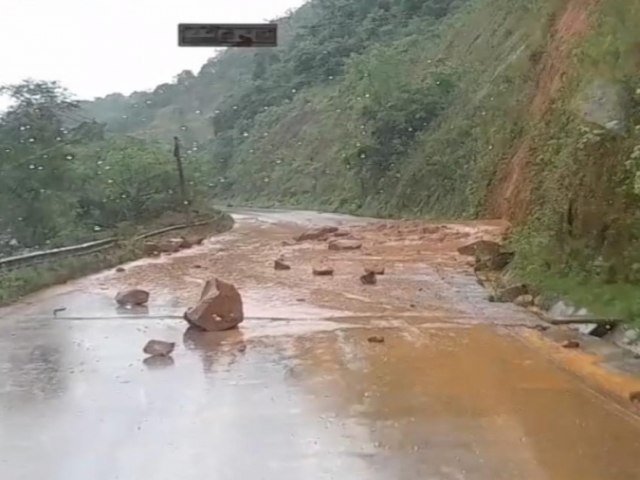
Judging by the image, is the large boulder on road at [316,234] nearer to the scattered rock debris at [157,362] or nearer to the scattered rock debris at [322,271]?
the scattered rock debris at [322,271]

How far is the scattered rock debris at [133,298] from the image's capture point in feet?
57.7

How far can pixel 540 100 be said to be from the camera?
3731 centimetres

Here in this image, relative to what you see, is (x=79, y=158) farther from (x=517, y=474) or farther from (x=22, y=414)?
(x=517, y=474)

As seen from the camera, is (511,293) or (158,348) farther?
(511,293)

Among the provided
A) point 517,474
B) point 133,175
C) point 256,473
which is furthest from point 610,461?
point 133,175

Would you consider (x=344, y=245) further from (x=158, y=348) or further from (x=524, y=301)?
(x=158, y=348)

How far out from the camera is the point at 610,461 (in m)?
7.60

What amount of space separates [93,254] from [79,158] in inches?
488

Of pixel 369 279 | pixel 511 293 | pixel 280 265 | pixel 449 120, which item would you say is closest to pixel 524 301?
pixel 511 293

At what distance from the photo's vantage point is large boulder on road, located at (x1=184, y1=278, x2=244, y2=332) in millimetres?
14430

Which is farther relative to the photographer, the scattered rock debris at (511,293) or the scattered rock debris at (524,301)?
the scattered rock debris at (511,293)

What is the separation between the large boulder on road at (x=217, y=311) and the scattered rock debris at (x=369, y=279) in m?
5.34

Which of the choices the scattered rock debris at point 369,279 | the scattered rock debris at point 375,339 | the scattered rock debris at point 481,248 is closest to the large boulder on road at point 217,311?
the scattered rock debris at point 375,339

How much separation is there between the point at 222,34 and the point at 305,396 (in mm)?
8297
